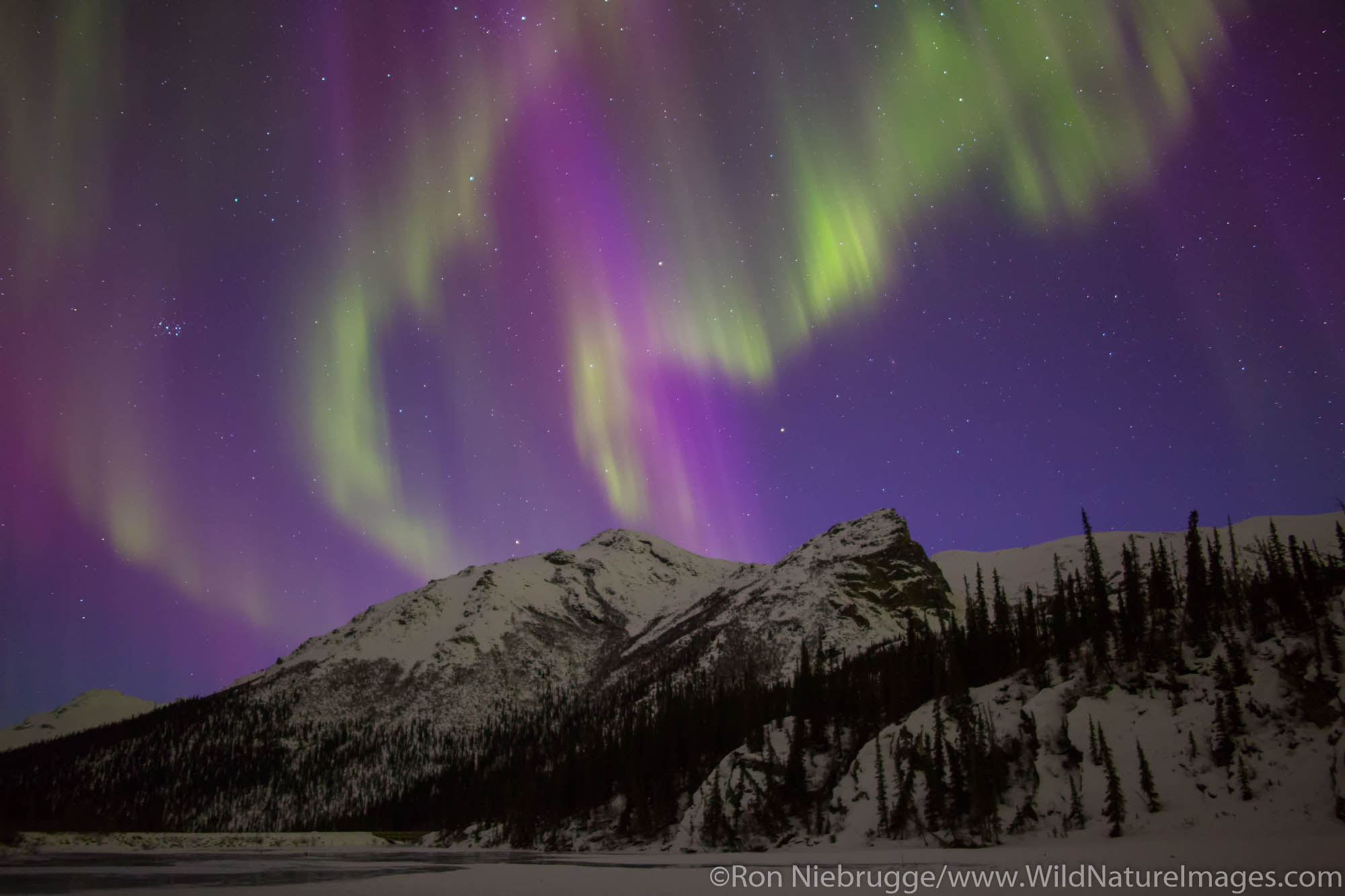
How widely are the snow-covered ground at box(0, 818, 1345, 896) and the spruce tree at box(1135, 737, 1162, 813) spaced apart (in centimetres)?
396

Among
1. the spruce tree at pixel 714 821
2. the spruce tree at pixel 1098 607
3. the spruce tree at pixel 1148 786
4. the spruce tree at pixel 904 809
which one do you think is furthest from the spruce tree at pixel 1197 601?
the spruce tree at pixel 714 821

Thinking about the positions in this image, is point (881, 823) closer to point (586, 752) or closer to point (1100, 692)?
point (1100, 692)

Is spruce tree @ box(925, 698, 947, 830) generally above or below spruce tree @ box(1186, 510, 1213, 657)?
below

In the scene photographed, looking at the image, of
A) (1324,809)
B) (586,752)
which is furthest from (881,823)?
(586,752)

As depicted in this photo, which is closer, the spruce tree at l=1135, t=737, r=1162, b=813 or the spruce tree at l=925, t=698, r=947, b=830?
the spruce tree at l=1135, t=737, r=1162, b=813

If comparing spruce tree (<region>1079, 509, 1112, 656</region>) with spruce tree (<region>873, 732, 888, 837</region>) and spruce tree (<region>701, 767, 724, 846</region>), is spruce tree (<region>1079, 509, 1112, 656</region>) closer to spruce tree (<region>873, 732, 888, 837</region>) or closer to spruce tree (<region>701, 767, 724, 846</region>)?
spruce tree (<region>873, 732, 888, 837</region>)

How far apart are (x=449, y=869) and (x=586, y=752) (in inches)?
3898

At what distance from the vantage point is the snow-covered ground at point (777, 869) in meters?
28.7

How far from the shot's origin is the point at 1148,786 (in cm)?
5172

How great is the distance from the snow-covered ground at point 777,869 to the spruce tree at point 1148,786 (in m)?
3.96

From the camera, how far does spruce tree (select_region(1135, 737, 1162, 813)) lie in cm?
5103

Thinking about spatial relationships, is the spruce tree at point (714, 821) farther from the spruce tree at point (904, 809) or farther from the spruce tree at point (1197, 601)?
the spruce tree at point (1197, 601)

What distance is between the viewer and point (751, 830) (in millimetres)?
82125

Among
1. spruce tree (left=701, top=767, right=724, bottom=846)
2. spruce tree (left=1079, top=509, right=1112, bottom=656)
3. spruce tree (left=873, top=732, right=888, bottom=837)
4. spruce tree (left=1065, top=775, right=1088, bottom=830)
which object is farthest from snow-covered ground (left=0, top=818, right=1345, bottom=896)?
spruce tree (left=1079, top=509, right=1112, bottom=656)
